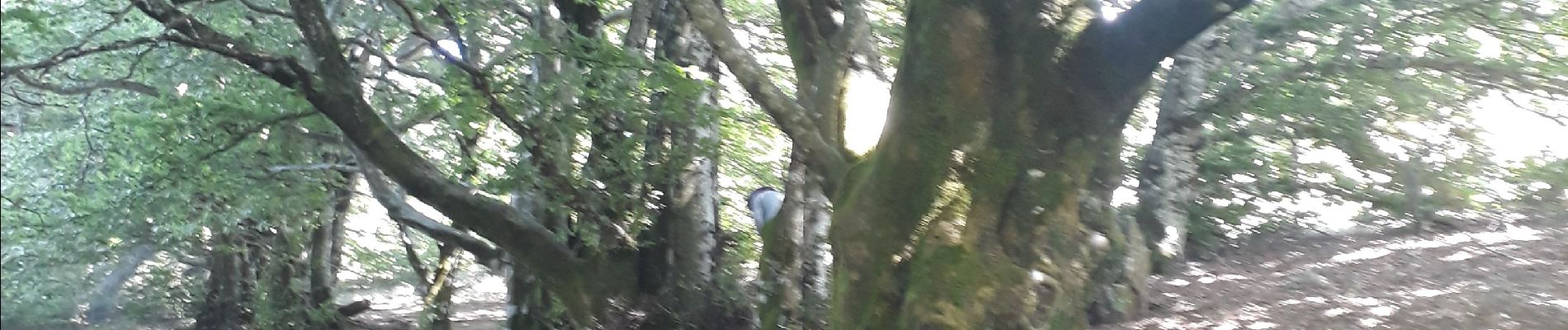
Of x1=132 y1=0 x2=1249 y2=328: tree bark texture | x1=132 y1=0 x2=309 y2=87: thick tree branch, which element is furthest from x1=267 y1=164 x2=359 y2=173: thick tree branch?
x1=132 y1=0 x2=1249 y2=328: tree bark texture

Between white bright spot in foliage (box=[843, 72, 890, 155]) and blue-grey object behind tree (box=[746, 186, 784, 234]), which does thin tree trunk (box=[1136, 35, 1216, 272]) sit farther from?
white bright spot in foliage (box=[843, 72, 890, 155])

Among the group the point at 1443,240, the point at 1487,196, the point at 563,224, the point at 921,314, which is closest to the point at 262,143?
the point at 563,224

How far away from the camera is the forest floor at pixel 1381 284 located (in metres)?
7.37

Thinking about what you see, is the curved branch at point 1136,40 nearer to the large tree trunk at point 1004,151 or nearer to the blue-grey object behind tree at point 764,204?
the large tree trunk at point 1004,151

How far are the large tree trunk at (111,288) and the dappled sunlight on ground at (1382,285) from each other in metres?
6.26

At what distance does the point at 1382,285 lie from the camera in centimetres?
880

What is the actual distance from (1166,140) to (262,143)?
6892 millimetres

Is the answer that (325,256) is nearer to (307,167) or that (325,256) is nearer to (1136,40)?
(307,167)

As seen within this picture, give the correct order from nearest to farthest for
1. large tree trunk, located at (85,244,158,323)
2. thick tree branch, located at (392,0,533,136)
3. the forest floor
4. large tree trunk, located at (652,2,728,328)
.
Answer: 1. large tree trunk, located at (85,244,158,323)
2. thick tree branch, located at (392,0,533,136)
3. the forest floor
4. large tree trunk, located at (652,2,728,328)

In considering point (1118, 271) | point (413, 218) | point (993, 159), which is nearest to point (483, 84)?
point (413, 218)

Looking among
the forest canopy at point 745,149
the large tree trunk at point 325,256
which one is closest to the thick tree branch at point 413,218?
the forest canopy at point 745,149

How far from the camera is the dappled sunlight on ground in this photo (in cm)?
738

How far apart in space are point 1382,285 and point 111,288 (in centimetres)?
850

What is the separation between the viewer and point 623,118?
7324 mm
